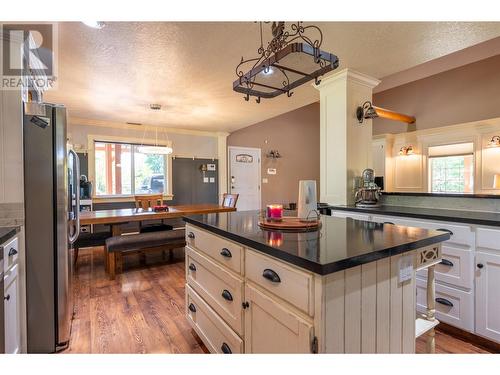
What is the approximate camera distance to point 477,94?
466 cm

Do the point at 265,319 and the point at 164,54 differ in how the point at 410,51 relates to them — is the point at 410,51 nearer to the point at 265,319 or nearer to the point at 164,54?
the point at 164,54

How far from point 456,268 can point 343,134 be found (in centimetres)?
A: 169

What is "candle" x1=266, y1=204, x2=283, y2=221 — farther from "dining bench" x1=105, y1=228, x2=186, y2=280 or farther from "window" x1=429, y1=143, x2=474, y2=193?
"window" x1=429, y1=143, x2=474, y2=193

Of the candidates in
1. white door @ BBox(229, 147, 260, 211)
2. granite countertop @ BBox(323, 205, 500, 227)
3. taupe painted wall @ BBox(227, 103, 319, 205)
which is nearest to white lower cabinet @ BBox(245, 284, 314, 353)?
granite countertop @ BBox(323, 205, 500, 227)

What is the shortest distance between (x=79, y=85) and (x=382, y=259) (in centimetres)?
366

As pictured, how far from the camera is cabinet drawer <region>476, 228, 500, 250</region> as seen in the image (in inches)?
64.9

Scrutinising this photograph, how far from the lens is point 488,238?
169cm

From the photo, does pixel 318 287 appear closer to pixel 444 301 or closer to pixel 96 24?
pixel 444 301

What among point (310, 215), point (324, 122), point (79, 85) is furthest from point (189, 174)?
point (310, 215)

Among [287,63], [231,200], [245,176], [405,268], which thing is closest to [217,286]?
[405,268]

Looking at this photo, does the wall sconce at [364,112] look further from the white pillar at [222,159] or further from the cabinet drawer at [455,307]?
the white pillar at [222,159]

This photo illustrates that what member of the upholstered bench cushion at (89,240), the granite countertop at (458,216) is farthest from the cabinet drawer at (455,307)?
the upholstered bench cushion at (89,240)

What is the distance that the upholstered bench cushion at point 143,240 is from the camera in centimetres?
313
